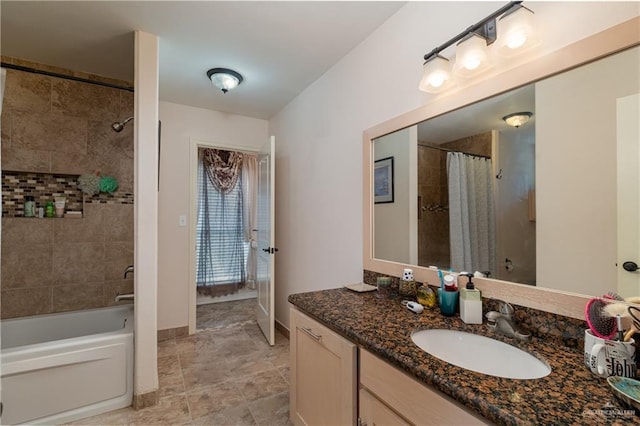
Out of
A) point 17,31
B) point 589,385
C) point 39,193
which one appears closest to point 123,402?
point 39,193

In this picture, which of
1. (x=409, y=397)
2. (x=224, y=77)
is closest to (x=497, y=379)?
(x=409, y=397)

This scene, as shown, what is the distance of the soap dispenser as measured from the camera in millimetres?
1108

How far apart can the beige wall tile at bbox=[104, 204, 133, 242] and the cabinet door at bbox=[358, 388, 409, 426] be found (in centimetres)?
259

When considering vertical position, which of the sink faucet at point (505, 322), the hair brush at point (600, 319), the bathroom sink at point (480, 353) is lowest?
the bathroom sink at point (480, 353)

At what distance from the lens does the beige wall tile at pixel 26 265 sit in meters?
2.24

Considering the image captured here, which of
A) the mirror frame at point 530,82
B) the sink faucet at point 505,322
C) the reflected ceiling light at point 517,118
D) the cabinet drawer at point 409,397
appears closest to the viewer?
the cabinet drawer at point 409,397

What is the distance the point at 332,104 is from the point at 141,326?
6.81 ft

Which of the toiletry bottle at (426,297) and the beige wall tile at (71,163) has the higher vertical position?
the beige wall tile at (71,163)

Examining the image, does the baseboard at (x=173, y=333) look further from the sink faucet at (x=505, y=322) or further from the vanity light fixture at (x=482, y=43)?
the vanity light fixture at (x=482, y=43)

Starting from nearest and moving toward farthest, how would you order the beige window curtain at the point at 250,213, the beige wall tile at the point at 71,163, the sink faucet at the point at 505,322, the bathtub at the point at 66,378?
the sink faucet at the point at 505,322, the bathtub at the point at 66,378, the beige wall tile at the point at 71,163, the beige window curtain at the point at 250,213

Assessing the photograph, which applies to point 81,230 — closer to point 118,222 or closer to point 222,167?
point 118,222

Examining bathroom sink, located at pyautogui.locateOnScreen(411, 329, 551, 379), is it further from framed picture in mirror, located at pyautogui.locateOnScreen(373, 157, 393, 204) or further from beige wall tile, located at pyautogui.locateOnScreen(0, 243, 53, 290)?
beige wall tile, located at pyautogui.locateOnScreen(0, 243, 53, 290)

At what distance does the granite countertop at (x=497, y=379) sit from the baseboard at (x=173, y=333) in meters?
2.40

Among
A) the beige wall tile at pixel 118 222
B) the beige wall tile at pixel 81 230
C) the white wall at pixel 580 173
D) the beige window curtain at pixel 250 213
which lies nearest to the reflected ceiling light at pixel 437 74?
the white wall at pixel 580 173
